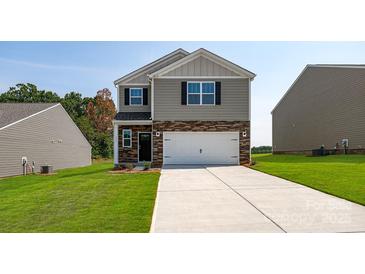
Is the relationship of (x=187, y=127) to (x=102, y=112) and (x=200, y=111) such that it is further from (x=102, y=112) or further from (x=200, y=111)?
(x=102, y=112)

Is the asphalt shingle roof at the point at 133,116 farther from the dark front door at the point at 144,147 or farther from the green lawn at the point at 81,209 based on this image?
the green lawn at the point at 81,209

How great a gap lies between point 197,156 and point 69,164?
38.7 feet

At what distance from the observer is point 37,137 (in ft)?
64.2

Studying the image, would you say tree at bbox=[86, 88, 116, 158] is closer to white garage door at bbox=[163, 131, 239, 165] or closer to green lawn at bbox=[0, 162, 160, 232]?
white garage door at bbox=[163, 131, 239, 165]

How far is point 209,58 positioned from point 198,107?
265 cm

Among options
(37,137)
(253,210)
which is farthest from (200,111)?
(253,210)

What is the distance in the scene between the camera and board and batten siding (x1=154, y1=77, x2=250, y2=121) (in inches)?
672

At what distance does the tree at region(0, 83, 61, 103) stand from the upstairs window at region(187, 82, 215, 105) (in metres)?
25.3

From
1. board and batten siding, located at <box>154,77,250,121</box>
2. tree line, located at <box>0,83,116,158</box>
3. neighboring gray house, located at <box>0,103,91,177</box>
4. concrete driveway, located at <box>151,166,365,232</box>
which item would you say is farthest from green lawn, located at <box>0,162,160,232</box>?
tree line, located at <box>0,83,116,158</box>

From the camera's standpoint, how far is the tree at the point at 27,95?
115 feet

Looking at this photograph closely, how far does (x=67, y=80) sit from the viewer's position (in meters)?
13.1

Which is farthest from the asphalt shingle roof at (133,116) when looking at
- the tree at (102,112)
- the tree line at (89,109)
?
the tree at (102,112)
